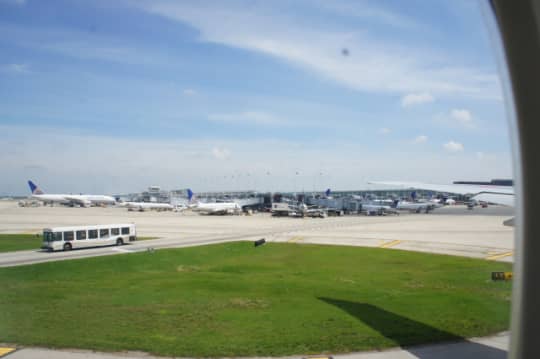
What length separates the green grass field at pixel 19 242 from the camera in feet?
109

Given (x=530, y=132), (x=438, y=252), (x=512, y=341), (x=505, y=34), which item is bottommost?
(x=438, y=252)

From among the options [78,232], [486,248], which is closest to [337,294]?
[486,248]

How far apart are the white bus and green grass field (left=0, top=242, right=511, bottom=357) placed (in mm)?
6640

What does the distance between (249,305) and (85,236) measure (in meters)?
22.5

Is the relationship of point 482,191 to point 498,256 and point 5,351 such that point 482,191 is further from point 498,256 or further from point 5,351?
point 498,256

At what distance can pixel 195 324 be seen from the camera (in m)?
12.5

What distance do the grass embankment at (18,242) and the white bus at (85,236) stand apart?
323 cm

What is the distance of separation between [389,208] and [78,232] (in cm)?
6624

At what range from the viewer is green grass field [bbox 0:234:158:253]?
109ft

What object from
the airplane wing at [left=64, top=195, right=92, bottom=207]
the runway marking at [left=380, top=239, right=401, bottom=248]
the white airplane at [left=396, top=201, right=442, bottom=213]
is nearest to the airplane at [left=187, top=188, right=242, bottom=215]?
the white airplane at [left=396, top=201, right=442, bottom=213]

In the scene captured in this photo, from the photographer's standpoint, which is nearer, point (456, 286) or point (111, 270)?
point (456, 286)

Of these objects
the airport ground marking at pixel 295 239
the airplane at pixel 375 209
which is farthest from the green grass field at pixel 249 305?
the airplane at pixel 375 209

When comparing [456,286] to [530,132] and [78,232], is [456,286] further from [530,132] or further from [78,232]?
[78,232]

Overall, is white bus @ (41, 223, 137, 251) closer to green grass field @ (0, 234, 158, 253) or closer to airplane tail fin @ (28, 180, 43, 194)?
green grass field @ (0, 234, 158, 253)
